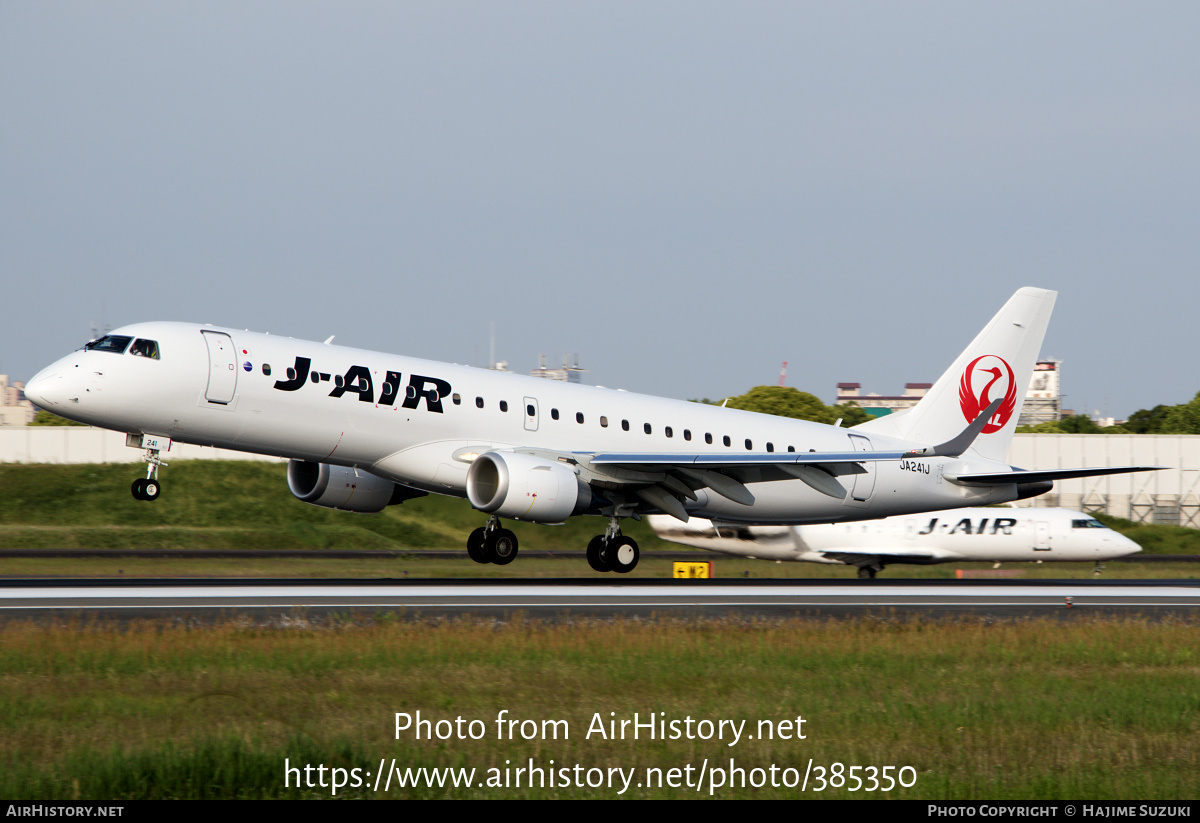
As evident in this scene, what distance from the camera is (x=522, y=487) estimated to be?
1091 inches

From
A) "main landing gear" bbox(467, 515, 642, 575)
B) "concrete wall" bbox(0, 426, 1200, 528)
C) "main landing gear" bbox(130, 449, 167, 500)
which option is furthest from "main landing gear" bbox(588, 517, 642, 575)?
"concrete wall" bbox(0, 426, 1200, 528)

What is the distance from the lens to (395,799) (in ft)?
31.2

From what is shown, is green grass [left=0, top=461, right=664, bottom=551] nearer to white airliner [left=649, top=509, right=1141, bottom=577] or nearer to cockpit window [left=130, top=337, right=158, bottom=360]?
white airliner [left=649, top=509, right=1141, bottom=577]

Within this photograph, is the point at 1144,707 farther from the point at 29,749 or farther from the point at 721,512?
the point at 721,512

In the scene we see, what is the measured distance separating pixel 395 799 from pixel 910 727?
577 centimetres

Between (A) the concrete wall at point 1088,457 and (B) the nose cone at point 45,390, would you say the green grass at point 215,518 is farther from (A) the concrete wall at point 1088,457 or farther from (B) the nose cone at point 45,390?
(B) the nose cone at point 45,390

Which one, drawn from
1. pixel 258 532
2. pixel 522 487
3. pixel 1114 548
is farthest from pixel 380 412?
pixel 258 532

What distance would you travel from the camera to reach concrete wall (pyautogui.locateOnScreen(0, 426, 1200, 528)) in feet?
240

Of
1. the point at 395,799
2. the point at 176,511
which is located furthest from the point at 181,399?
the point at 176,511

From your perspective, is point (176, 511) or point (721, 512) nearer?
point (721, 512)

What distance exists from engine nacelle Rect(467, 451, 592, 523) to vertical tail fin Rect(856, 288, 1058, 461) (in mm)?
13448

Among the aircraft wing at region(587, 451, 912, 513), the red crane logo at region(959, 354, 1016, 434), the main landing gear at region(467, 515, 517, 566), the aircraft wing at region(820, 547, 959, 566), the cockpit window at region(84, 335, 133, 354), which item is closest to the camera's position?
the cockpit window at region(84, 335, 133, 354)
